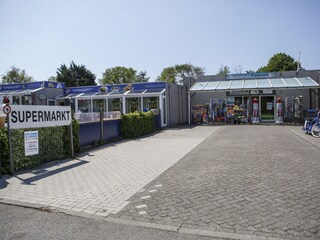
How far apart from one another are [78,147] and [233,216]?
7.15 metres

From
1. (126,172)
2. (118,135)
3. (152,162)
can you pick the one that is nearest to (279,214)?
(126,172)

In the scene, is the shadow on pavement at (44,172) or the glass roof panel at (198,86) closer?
the shadow on pavement at (44,172)

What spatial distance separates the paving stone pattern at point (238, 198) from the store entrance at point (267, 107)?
16909mm

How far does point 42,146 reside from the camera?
7996mm

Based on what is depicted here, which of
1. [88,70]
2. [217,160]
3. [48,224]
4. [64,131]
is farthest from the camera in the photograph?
[88,70]

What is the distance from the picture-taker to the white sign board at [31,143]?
7285mm

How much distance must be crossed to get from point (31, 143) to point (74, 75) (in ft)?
143

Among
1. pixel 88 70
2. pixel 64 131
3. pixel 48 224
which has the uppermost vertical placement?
pixel 88 70

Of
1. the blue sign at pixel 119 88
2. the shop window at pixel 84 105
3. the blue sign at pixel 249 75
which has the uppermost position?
the blue sign at pixel 249 75

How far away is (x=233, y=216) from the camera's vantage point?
13.0ft

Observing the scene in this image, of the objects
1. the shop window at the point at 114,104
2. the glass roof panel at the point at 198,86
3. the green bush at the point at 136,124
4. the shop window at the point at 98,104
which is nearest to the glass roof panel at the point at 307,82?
the glass roof panel at the point at 198,86

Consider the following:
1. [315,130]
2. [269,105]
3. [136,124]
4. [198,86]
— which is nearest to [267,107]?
[269,105]

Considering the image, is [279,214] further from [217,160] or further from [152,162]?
[152,162]

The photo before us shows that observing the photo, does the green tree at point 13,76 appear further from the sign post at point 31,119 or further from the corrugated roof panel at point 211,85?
the sign post at point 31,119
